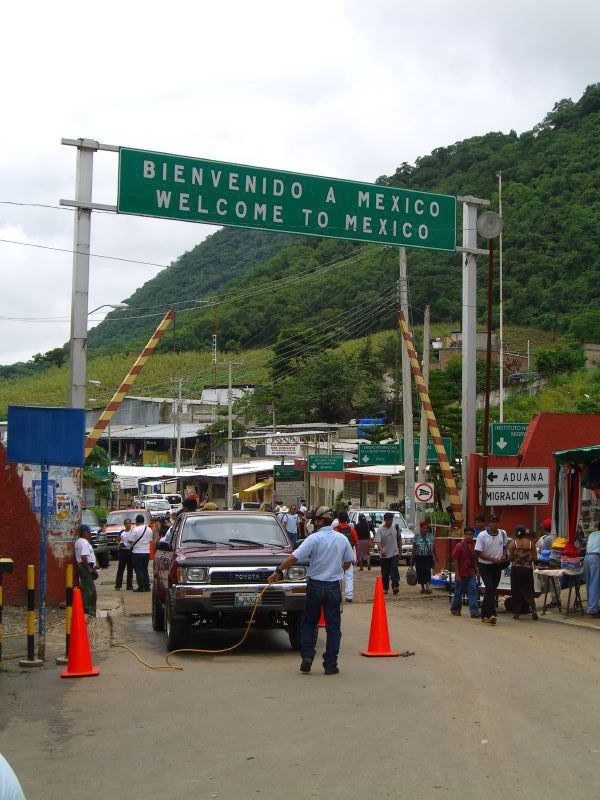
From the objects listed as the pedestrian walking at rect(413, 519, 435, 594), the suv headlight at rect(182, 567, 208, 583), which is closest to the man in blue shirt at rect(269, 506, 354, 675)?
the suv headlight at rect(182, 567, 208, 583)

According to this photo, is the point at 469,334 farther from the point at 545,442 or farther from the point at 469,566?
the point at 545,442

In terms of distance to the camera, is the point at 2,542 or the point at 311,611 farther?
the point at 2,542

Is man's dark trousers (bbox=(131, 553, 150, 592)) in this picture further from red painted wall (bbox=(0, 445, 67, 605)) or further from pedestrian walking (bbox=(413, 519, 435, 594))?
red painted wall (bbox=(0, 445, 67, 605))

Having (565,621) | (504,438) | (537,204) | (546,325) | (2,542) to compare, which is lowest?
(565,621)

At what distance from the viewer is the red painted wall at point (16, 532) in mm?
15414

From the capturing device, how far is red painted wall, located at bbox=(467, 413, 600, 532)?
23.9m

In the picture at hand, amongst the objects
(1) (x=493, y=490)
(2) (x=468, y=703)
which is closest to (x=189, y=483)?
(1) (x=493, y=490)

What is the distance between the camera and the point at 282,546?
1327 centimetres

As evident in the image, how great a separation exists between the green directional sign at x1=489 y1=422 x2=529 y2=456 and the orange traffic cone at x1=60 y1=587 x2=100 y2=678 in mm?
16724

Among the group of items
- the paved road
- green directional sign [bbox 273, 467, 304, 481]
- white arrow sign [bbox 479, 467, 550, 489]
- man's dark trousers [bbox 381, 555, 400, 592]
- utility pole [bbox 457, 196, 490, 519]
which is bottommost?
the paved road

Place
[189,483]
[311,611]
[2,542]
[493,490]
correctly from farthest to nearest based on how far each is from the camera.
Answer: [189,483], [493,490], [2,542], [311,611]

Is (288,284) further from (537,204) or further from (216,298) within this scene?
(537,204)

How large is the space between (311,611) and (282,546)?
237 centimetres

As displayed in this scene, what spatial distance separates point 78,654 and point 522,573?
27.1 feet
